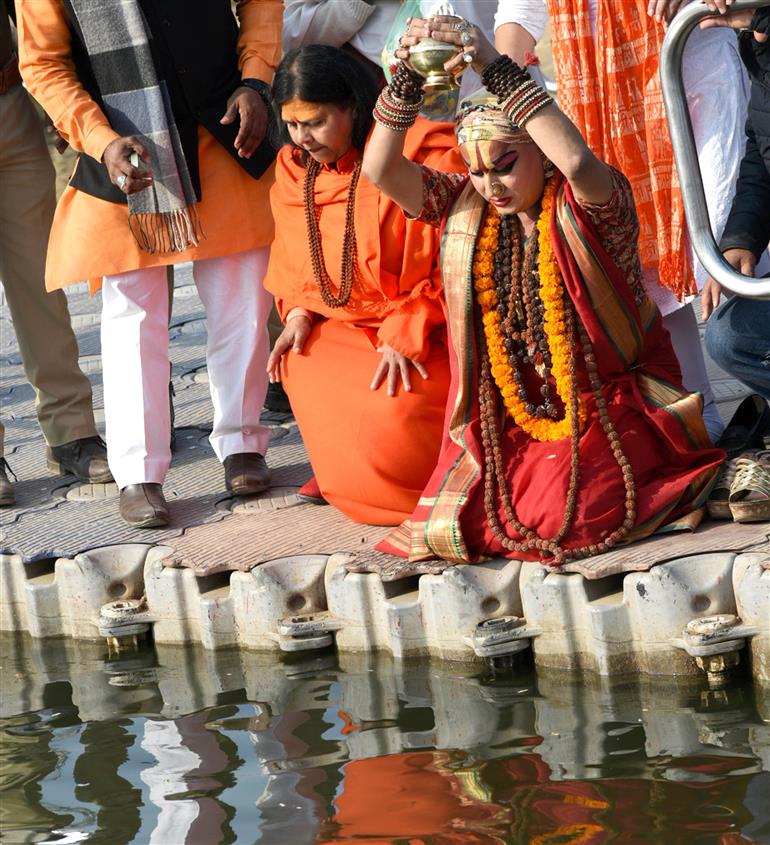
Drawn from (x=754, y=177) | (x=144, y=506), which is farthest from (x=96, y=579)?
(x=754, y=177)

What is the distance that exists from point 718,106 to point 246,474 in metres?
1.87

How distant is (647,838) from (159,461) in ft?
7.53

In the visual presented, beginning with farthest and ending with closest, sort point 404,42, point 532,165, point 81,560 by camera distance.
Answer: point 81,560 < point 532,165 < point 404,42

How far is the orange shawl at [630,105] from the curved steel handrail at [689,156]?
44.4 inches

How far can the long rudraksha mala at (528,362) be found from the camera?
3951mm

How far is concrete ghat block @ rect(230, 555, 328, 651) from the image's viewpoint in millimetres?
4348

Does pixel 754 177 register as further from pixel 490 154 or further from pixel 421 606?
pixel 421 606

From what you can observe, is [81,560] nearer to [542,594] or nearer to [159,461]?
[159,461]

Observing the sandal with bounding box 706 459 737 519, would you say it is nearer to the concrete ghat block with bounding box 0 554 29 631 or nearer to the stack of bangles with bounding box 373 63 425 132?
the stack of bangles with bounding box 373 63 425 132

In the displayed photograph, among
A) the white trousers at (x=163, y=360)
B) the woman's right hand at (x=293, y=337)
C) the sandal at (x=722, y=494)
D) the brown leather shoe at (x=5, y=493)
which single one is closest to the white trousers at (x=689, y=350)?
the sandal at (x=722, y=494)

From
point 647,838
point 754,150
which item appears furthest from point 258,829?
point 754,150

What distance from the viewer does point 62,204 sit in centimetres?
493

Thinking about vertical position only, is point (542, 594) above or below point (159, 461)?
below

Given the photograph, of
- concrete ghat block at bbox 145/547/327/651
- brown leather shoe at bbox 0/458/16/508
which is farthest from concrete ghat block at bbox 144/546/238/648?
brown leather shoe at bbox 0/458/16/508
